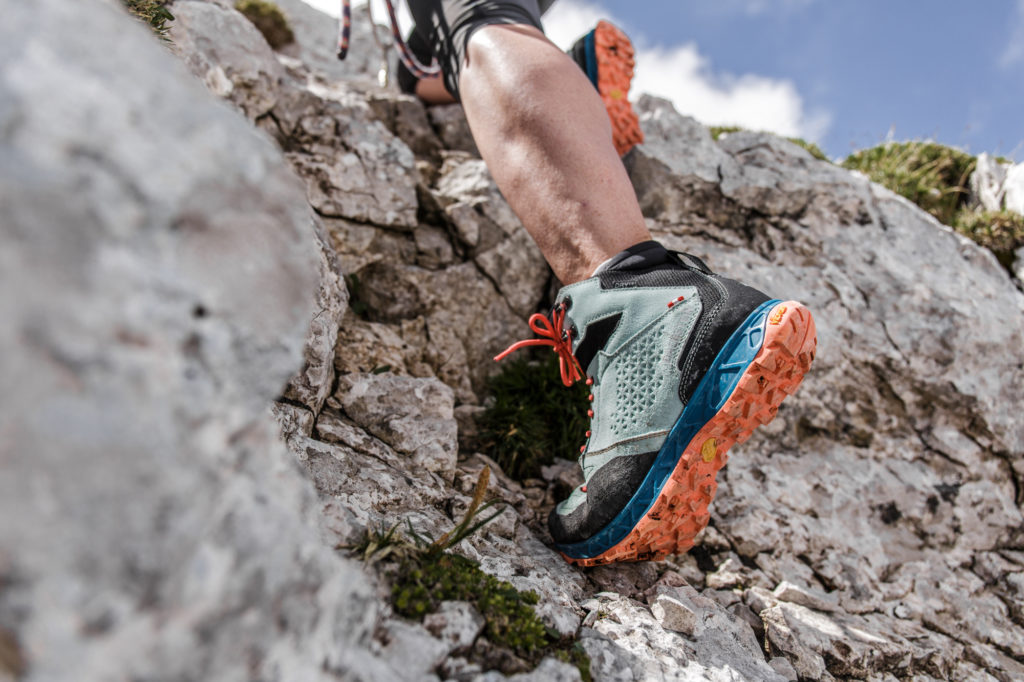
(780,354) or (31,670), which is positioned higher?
(780,354)

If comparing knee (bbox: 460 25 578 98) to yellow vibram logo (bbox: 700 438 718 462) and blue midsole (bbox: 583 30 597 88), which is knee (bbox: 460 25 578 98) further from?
yellow vibram logo (bbox: 700 438 718 462)

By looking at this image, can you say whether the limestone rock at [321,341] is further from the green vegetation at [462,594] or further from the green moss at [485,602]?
the green moss at [485,602]

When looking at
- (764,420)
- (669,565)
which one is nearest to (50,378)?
(764,420)

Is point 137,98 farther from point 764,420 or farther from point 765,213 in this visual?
point 765,213

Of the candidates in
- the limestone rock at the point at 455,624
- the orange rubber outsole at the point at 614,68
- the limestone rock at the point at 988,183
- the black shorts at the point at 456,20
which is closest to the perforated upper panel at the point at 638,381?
the limestone rock at the point at 455,624

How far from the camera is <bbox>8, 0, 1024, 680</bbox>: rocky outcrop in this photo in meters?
0.69

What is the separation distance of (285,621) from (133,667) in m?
0.21

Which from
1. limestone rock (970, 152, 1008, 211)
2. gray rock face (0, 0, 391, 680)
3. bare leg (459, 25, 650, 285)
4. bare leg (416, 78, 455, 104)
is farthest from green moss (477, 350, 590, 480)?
limestone rock (970, 152, 1008, 211)

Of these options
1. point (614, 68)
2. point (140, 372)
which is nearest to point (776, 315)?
point (140, 372)

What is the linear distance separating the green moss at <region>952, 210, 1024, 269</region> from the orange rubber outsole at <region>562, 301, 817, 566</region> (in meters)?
4.39

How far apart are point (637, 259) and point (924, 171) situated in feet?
24.4

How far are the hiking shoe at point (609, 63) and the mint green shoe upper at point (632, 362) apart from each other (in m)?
1.62

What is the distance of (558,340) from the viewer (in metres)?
2.33

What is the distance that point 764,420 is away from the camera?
1.94 metres
